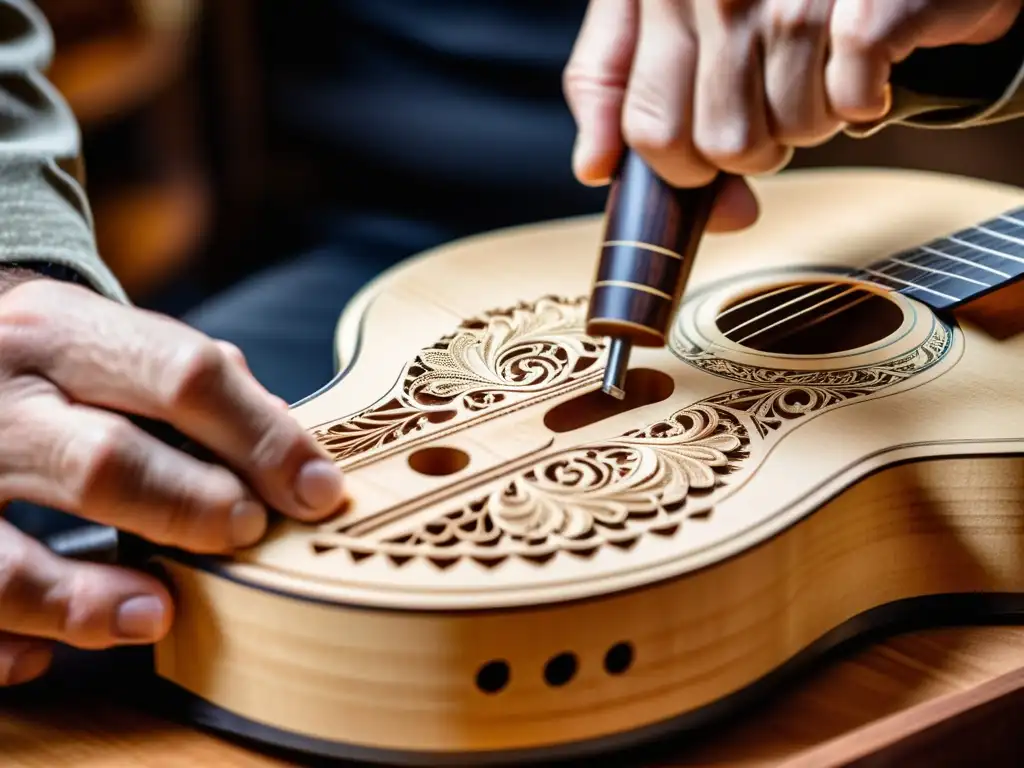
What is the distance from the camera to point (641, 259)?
69cm

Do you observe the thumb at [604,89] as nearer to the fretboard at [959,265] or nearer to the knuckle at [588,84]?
the knuckle at [588,84]

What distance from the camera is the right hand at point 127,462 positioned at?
53 cm

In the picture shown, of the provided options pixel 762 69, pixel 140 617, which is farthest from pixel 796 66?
pixel 140 617

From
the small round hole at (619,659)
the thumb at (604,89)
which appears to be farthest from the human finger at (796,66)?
the small round hole at (619,659)

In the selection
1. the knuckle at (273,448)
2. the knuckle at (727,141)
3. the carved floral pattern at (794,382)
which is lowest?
the knuckle at (273,448)

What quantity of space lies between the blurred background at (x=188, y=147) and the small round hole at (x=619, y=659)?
90 centimetres

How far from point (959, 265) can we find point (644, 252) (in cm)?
26

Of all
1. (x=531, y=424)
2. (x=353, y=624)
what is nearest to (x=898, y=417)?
(x=531, y=424)

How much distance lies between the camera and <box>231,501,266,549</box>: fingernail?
1.73 ft

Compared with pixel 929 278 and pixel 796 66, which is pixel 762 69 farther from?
pixel 929 278

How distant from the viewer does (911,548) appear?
2.12 ft

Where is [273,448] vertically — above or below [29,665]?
above

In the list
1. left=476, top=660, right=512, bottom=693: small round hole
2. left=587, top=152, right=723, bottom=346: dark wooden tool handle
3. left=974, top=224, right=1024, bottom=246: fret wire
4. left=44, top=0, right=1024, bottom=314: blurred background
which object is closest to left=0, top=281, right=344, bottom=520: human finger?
left=476, top=660, right=512, bottom=693: small round hole

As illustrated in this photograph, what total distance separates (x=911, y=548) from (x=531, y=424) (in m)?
0.22
